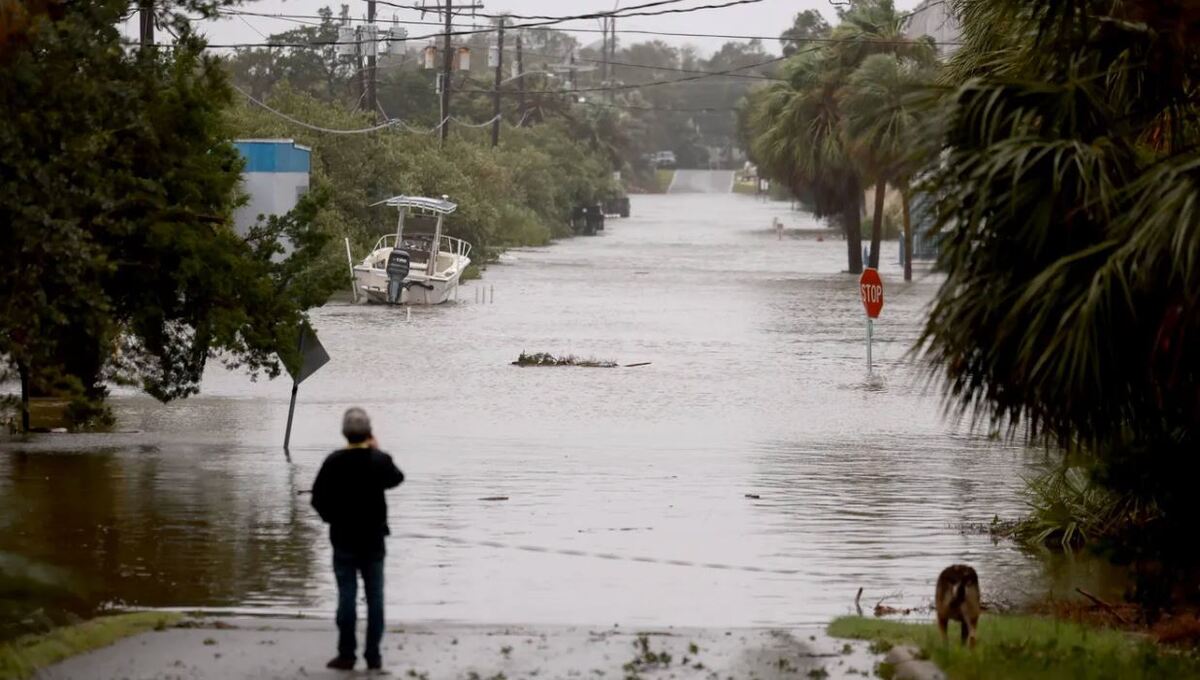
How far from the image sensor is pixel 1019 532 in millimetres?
14984

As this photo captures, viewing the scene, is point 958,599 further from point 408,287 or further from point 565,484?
point 408,287

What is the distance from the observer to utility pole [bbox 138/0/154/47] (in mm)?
18109

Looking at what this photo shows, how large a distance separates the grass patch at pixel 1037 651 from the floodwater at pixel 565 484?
4.10 feet

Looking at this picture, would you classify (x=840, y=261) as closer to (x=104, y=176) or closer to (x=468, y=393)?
(x=468, y=393)

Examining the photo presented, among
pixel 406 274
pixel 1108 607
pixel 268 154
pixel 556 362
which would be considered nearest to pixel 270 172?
pixel 268 154

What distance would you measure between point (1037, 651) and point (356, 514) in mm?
3330

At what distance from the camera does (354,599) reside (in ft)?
Result: 28.6

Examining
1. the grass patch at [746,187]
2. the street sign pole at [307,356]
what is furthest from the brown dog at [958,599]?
the grass patch at [746,187]

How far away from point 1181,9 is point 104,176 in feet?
36.4

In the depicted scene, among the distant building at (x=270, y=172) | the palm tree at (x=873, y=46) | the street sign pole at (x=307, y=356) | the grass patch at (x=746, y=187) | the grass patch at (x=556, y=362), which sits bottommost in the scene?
the grass patch at (x=746, y=187)

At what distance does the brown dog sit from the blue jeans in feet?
8.92

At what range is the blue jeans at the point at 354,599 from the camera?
8555 millimetres

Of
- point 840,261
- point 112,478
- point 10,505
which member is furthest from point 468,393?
point 840,261

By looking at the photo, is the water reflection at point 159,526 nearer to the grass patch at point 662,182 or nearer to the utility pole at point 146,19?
the utility pole at point 146,19
